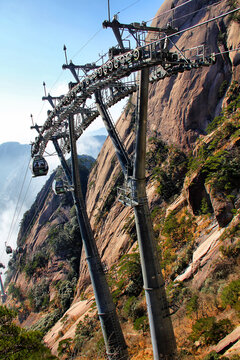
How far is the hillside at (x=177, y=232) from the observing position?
11.1m

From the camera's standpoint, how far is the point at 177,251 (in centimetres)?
1628

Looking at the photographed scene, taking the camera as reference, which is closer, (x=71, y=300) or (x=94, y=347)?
(x=94, y=347)

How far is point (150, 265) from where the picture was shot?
8.82 meters

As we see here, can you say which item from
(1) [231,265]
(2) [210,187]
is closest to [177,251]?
(2) [210,187]

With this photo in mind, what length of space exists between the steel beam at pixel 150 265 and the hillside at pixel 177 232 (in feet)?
2.77

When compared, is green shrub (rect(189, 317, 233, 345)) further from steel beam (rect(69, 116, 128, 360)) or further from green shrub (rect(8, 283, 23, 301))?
green shrub (rect(8, 283, 23, 301))

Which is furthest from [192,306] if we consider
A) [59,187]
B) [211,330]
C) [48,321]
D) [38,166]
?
[48,321]

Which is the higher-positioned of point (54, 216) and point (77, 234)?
point (54, 216)

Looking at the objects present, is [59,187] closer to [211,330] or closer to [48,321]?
[211,330]

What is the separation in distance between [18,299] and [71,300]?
13.9m

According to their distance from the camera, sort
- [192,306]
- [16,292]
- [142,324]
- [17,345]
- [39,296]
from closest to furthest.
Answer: [17,345] < [192,306] < [142,324] < [39,296] < [16,292]

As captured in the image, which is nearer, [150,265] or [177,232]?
[150,265]

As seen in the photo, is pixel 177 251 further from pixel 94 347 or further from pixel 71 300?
pixel 71 300

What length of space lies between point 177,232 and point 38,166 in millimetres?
9017
